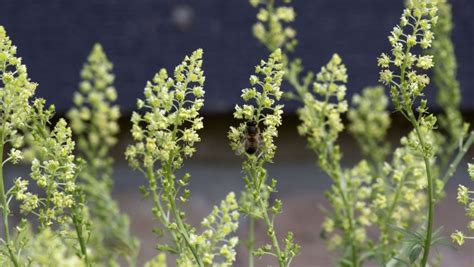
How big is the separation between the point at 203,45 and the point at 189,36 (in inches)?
1.7

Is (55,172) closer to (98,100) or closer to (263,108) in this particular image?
(263,108)

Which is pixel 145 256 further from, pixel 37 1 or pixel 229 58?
pixel 37 1

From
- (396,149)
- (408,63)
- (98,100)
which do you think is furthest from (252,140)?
(98,100)

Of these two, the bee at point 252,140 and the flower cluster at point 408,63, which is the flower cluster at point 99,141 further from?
the flower cluster at point 408,63

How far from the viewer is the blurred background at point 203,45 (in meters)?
2.03

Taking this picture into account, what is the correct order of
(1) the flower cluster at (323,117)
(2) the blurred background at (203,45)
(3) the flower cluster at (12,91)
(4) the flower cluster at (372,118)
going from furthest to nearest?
1. (2) the blurred background at (203,45)
2. (4) the flower cluster at (372,118)
3. (1) the flower cluster at (323,117)
4. (3) the flower cluster at (12,91)

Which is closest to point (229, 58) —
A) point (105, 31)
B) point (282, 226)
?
point (105, 31)

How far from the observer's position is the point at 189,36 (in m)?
2.06

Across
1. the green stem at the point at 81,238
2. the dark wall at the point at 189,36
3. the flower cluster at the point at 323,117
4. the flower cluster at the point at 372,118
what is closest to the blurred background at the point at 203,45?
the dark wall at the point at 189,36

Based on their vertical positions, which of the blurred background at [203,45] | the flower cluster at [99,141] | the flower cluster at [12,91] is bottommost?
the flower cluster at [12,91]

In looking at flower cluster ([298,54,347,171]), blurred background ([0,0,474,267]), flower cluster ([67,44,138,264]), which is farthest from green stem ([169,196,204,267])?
blurred background ([0,0,474,267])

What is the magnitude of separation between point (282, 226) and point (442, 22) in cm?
85

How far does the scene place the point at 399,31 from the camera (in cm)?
74

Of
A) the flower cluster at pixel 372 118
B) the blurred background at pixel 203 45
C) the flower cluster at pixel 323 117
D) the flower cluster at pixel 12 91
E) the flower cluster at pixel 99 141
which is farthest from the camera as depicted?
the blurred background at pixel 203 45
